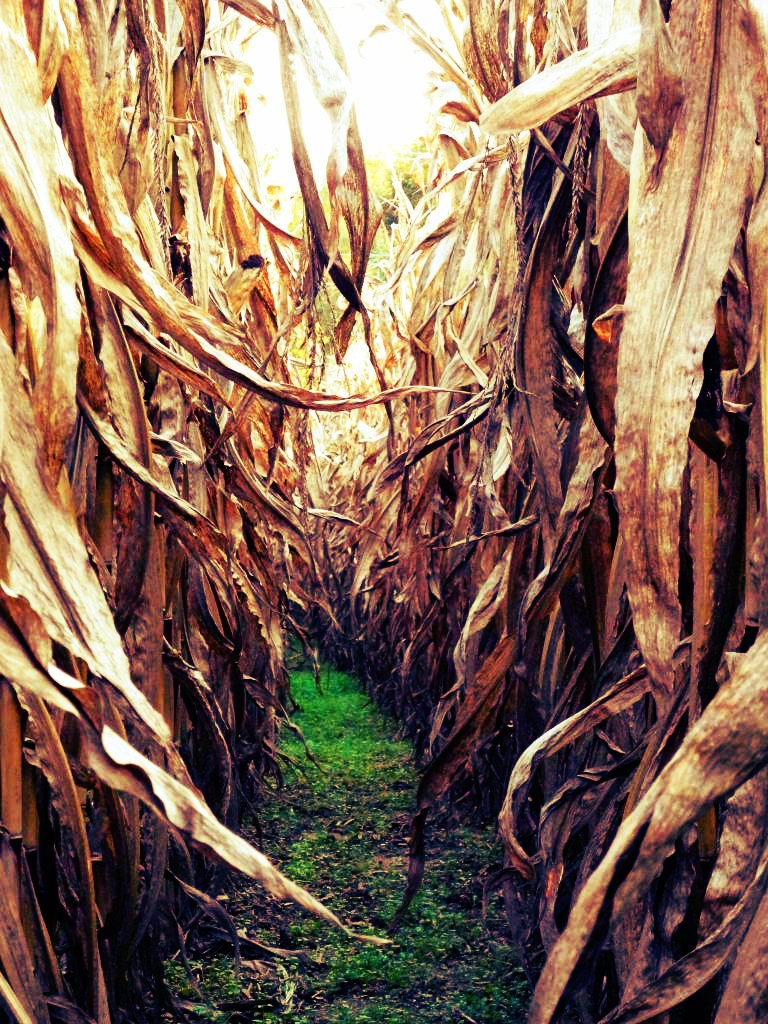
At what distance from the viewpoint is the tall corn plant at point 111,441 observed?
1.55 ft

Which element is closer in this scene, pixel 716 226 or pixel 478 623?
pixel 716 226

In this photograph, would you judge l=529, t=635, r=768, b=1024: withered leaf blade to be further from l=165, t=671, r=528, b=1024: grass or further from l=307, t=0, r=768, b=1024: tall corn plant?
l=165, t=671, r=528, b=1024: grass

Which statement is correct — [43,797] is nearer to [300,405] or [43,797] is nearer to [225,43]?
[300,405]

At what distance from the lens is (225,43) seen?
1525 mm

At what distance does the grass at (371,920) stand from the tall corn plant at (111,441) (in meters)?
0.31

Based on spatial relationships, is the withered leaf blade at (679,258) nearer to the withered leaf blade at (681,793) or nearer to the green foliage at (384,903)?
the withered leaf blade at (681,793)

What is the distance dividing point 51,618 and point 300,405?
0.23 metres

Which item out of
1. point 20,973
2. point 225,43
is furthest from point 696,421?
point 225,43

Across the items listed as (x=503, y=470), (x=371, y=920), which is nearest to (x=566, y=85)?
(x=503, y=470)

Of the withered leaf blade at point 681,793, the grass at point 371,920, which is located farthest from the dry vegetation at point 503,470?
the grass at point 371,920

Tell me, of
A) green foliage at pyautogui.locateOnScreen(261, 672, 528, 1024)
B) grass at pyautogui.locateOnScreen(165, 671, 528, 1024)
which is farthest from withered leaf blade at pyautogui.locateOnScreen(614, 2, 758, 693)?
green foliage at pyautogui.locateOnScreen(261, 672, 528, 1024)

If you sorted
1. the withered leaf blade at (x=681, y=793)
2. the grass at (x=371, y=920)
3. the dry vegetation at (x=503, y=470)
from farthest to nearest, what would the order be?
the grass at (x=371, y=920) → the dry vegetation at (x=503, y=470) → the withered leaf blade at (x=681, y=793)

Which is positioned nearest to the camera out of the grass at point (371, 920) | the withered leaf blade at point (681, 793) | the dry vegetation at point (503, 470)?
the withered leaf blade at point (681, 793)

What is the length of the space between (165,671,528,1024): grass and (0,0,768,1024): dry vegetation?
0.55 ft
